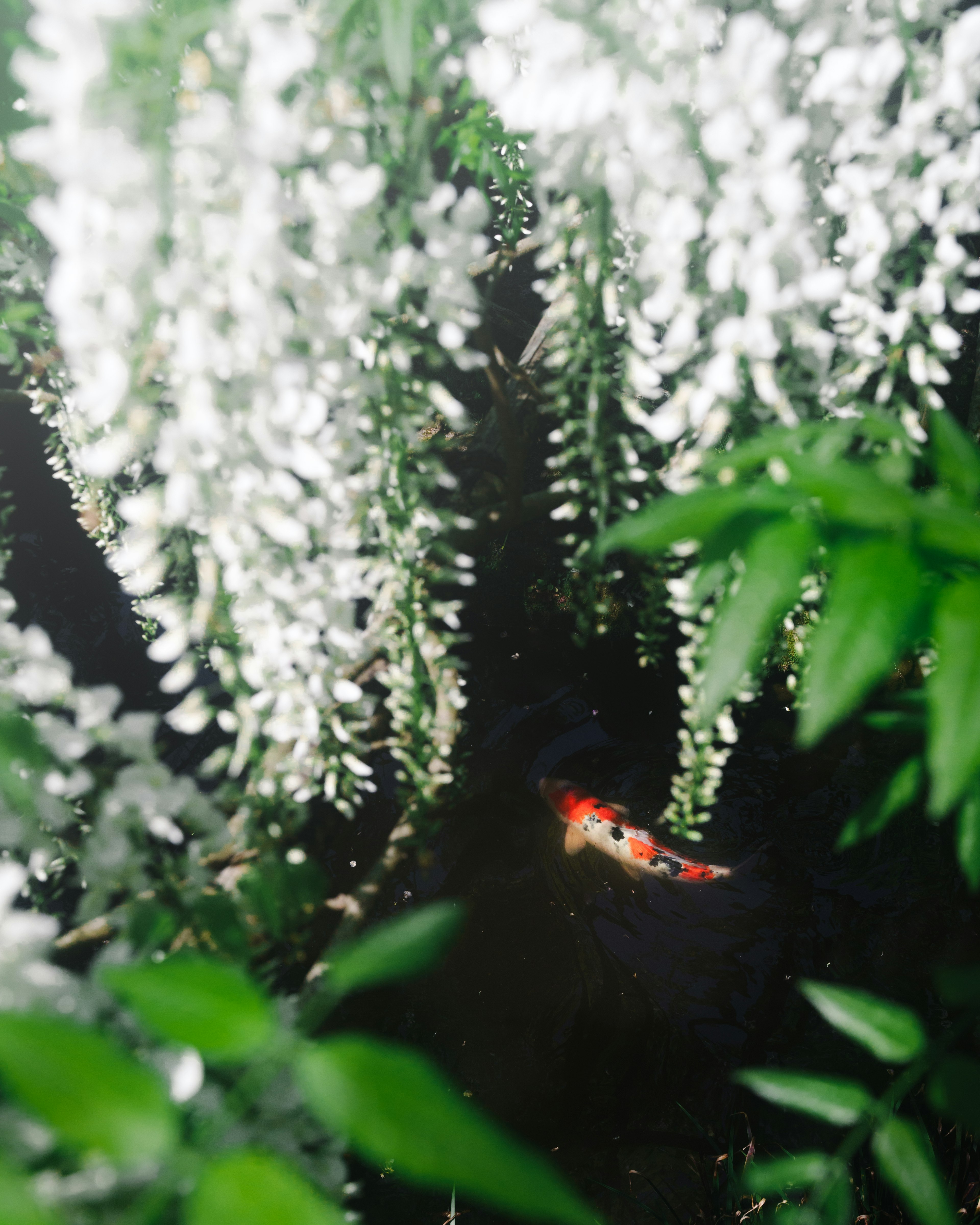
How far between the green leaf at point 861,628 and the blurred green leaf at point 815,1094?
40 centimetres

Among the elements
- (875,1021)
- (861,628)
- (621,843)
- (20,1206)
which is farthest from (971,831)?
(621,843)

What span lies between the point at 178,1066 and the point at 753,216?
3.80ft

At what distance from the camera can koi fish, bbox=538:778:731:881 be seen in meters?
2.81

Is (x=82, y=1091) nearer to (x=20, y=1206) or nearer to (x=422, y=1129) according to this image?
(x=20, y=1206)

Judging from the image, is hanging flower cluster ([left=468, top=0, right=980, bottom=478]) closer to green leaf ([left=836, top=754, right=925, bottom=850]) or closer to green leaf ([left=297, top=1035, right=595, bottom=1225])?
green leaf ([left=836, top=754, right=925, bottom=850])

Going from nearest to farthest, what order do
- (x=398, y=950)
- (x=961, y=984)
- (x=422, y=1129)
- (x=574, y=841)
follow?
(x=422, y=1129) → (x=398, y=950) → (x=961, y=984) → (x=574, y=841)

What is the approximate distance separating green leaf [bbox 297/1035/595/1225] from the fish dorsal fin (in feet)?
8.50

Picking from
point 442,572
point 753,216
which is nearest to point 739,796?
point 442,572

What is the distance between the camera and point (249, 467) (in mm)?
922

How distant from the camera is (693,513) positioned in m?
0.60

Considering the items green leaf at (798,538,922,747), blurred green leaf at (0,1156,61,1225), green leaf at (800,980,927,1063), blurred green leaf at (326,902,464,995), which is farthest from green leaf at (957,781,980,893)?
blurred green leaf at (0,1156,61,1225)

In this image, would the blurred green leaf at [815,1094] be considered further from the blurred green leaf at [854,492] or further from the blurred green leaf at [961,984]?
the blurred green leaf at [854,492]

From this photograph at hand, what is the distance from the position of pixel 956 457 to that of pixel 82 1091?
31.5 inches

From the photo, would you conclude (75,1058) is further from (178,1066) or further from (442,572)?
(442,572)
